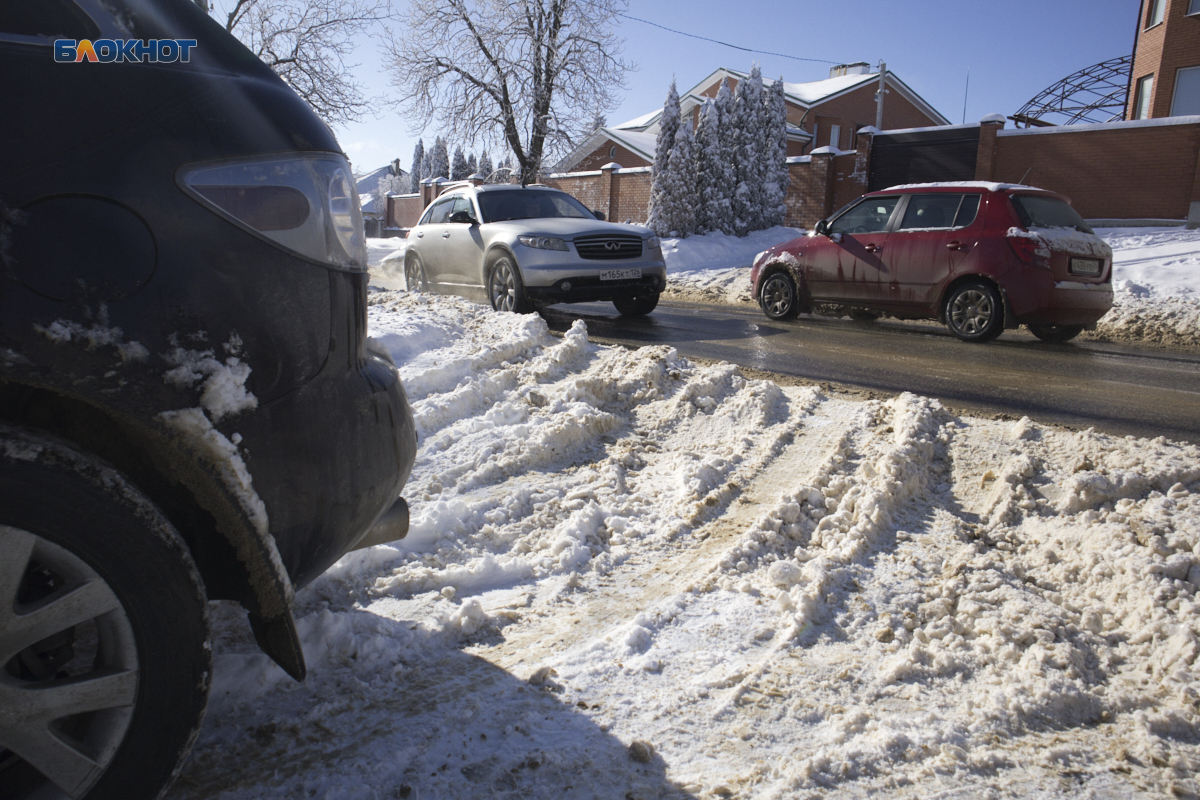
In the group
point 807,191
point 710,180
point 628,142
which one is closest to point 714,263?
point 710,180

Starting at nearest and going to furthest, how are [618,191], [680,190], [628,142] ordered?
1. [680,190]
2. [618,191]
3. [628,142]

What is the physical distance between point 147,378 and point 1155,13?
3263 cm

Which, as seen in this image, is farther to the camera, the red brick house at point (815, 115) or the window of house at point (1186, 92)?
the red brick house at point (815, 115)

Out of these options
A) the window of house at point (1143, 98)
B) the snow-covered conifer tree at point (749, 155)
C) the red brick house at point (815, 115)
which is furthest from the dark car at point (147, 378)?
the red brick house at point (815, 115)

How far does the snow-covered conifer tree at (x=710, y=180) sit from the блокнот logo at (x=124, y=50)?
70.8ft

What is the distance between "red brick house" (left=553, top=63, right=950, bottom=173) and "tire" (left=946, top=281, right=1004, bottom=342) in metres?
33.0

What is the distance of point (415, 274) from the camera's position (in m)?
11.9

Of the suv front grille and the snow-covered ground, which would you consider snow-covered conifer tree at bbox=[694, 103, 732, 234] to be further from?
the snow-covered ground

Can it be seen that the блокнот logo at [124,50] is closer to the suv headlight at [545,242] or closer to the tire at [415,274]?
the suv headlight at [545,242]

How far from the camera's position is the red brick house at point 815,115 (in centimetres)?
4219

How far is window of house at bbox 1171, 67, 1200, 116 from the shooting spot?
23.2m

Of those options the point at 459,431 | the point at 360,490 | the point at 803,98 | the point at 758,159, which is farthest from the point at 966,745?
the point at 803,98

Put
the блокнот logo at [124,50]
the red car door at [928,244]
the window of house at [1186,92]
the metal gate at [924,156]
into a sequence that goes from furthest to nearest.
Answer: the window of house at [1186,92] → the metal gate at [924,156] → the red car door at [928,244] → the блокнот logo at [124,50]

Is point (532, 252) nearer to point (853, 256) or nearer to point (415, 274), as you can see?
point (415, 274)
